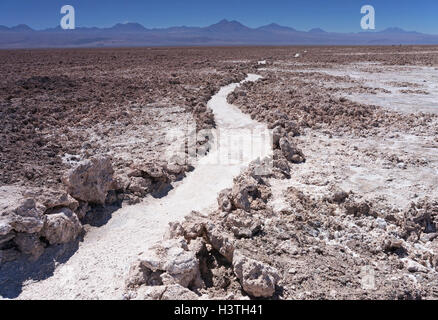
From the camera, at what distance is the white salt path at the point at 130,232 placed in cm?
440

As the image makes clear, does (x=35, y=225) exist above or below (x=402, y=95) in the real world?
below

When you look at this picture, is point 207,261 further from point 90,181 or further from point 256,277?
point 90,181

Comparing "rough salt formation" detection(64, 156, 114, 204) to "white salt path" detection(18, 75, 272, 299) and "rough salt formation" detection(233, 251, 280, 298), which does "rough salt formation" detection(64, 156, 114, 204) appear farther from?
"rough salt formation" detection(233, 251, 280, 298)

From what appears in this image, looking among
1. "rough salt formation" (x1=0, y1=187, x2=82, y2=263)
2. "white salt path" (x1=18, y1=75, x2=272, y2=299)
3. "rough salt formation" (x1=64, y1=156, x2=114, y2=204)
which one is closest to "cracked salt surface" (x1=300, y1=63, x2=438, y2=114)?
"white salt path" (x1=18, y1=75, x2=272, y2=299)

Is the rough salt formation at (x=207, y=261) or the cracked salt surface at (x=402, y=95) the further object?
the cracked salt surface at (x=402, y=95)

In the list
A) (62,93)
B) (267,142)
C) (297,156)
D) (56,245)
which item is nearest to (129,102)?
→ (62,93)

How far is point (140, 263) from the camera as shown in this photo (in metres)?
4.29

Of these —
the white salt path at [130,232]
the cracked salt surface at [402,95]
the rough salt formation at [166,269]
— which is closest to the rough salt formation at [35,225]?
the white salt path at [130,232]

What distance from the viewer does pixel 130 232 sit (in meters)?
5.63

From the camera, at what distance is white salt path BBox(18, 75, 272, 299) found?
173 inches

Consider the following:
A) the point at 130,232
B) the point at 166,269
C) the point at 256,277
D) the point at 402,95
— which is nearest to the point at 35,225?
the point at 130,232

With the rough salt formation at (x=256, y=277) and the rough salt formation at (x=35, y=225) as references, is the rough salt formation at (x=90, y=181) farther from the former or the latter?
the rough salt formation at (x=256, y=277)

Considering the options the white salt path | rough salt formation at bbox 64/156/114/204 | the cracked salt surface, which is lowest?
the white salt path
